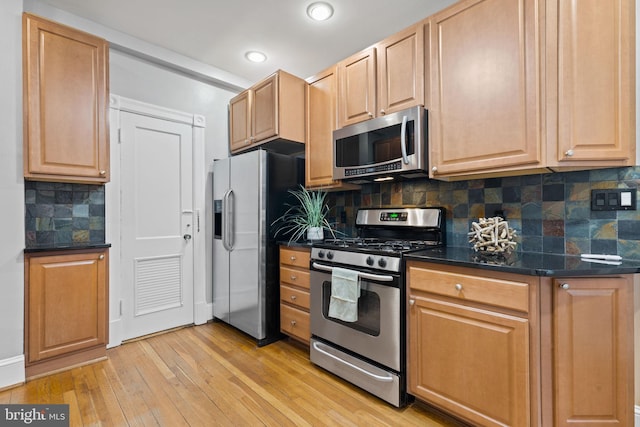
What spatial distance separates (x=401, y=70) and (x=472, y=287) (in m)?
1.48

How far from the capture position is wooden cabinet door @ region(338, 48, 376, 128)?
7.65 feet

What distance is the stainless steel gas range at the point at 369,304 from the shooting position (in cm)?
183

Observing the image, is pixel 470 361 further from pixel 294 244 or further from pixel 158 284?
pixel 158 284

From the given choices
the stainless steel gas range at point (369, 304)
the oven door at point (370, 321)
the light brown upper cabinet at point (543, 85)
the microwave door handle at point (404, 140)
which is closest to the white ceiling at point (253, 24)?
the light brown upper cabinet at point (543, 85)

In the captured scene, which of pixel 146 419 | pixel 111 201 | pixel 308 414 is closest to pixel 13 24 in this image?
pixel 111 201

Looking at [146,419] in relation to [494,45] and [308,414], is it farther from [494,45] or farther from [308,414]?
[494,45]

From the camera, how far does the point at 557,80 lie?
1553 mm

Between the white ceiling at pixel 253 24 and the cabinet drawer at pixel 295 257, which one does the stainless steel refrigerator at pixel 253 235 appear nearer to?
the cabinet drawer at pixel 295 257

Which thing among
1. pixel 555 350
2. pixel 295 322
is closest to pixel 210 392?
pixel 295 322

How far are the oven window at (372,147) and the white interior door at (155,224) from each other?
1.68 metres

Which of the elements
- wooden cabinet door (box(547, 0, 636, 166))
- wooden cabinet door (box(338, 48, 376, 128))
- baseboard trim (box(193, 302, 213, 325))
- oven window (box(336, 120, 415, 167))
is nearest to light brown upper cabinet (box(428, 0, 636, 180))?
wooden cabinet door (box(547, 0, 636, 166))

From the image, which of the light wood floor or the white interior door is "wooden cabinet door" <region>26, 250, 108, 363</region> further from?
the white interior door

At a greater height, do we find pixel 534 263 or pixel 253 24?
pixel 253 24

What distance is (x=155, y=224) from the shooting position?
2.99 meters
